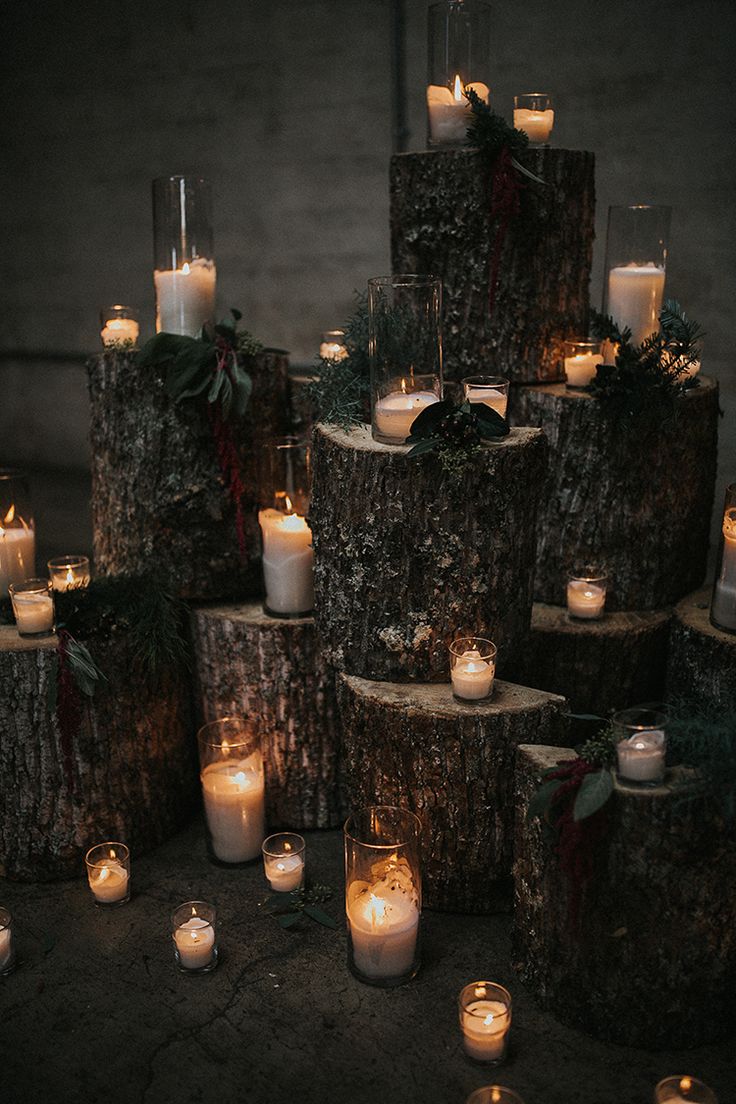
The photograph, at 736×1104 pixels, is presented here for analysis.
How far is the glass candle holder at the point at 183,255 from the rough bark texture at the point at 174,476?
21cm

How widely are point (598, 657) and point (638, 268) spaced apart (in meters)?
1.16

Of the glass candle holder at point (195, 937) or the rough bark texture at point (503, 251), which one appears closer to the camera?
the glass candle holder at point (195, 937)

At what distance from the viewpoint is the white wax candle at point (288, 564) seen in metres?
3.02

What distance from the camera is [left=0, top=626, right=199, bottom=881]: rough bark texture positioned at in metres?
2.82

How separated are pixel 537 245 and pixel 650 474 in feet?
2.46

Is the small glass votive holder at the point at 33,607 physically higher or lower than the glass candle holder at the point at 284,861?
higher

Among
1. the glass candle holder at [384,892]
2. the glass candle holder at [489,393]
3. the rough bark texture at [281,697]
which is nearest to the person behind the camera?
the glass candle holder at [384,892]

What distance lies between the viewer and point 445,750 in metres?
2.58

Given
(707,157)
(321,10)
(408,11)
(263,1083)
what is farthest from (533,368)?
(321,10)

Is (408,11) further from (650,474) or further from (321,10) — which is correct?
(650,474)

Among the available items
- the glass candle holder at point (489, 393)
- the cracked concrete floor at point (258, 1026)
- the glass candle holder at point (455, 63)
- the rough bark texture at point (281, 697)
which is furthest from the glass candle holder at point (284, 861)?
the glass candle holder at point (455, 63)

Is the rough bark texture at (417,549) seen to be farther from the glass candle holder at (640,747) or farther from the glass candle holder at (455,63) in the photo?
the glass candle holder at (455,63)

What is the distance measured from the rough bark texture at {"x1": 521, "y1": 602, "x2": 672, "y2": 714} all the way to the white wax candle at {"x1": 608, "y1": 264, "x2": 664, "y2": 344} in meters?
0.85

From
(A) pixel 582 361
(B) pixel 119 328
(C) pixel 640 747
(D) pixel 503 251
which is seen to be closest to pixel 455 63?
(D) pixel 503 251
